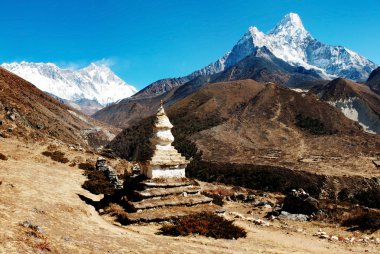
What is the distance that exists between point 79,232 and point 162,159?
663 cm

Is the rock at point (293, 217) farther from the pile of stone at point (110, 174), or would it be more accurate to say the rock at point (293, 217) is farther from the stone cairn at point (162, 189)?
the pile of stone at point (110, 174)

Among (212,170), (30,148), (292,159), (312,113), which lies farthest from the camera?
(312,113)

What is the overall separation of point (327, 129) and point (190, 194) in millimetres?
81676

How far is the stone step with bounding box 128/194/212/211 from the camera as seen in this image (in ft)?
51.3

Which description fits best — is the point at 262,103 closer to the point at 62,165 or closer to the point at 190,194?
the point at 62,165

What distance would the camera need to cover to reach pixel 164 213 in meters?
15.5

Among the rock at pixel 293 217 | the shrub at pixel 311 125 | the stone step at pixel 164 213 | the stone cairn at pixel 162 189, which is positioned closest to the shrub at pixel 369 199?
the rock at pixel 293 217

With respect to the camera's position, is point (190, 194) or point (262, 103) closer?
point (190, 194)

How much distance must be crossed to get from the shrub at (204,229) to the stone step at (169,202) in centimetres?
133

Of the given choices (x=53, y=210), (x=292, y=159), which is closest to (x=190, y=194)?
(x=53, y=210)

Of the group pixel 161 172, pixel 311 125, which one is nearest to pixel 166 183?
pixel 161 172

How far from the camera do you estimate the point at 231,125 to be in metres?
90.9

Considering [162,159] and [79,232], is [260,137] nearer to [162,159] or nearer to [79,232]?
[162,159]

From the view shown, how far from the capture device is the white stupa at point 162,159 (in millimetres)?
17172
